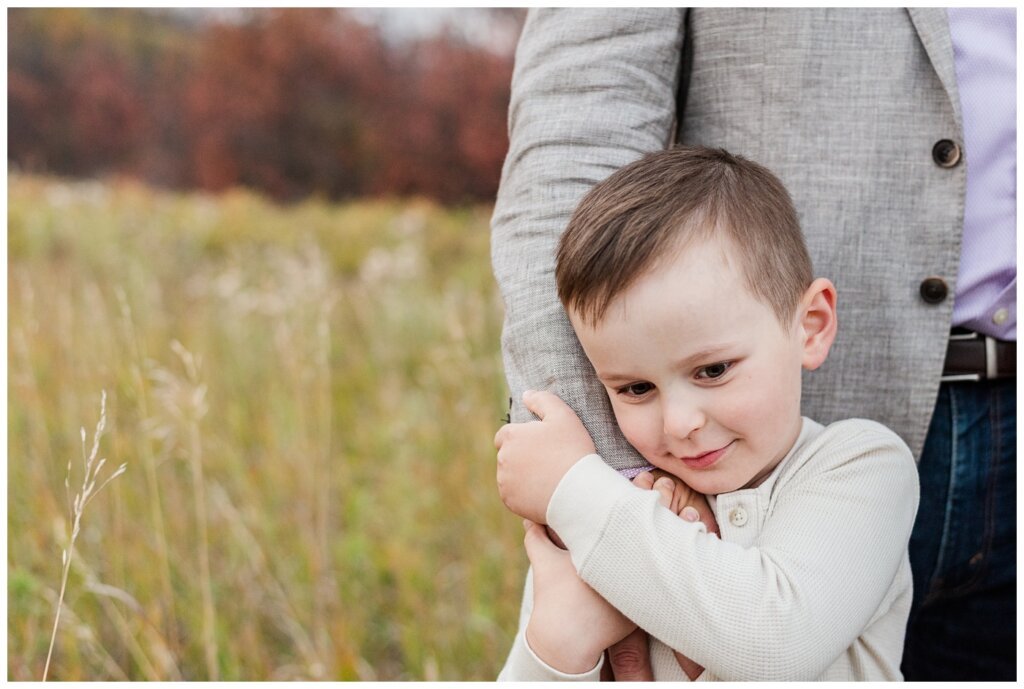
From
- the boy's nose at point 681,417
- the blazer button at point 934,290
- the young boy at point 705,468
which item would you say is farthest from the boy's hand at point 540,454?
the blazer button at point 934,290

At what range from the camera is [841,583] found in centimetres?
110

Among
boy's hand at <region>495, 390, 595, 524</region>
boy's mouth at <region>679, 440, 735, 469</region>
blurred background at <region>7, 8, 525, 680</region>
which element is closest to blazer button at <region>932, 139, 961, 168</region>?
boy's mouth at <region>679, 440, 735, 469</region>

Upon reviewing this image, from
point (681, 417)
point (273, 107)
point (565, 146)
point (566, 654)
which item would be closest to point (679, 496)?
point (681, 417)

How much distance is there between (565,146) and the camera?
1.34 m

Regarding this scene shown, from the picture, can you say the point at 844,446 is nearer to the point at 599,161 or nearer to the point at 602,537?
the point at 602,537

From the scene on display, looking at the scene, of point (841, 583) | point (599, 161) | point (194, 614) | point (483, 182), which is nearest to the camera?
point (841, 583)

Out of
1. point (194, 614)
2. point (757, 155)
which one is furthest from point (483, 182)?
point (757, 155)

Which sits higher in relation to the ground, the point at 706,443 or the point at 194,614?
the point at 706,443

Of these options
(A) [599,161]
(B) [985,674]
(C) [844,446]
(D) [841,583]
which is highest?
(A) [599,161]

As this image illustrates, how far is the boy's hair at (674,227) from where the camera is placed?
44.4 inches

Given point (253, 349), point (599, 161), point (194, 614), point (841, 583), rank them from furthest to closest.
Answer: point (253, 349), point (194, 614), point (599, 161), point (841, 583)

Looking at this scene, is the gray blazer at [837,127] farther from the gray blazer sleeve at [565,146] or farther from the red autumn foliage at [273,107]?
the red autumn foliage at [273,107]

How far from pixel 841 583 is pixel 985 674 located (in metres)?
0.69

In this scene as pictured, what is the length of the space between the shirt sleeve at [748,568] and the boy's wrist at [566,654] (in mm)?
75
